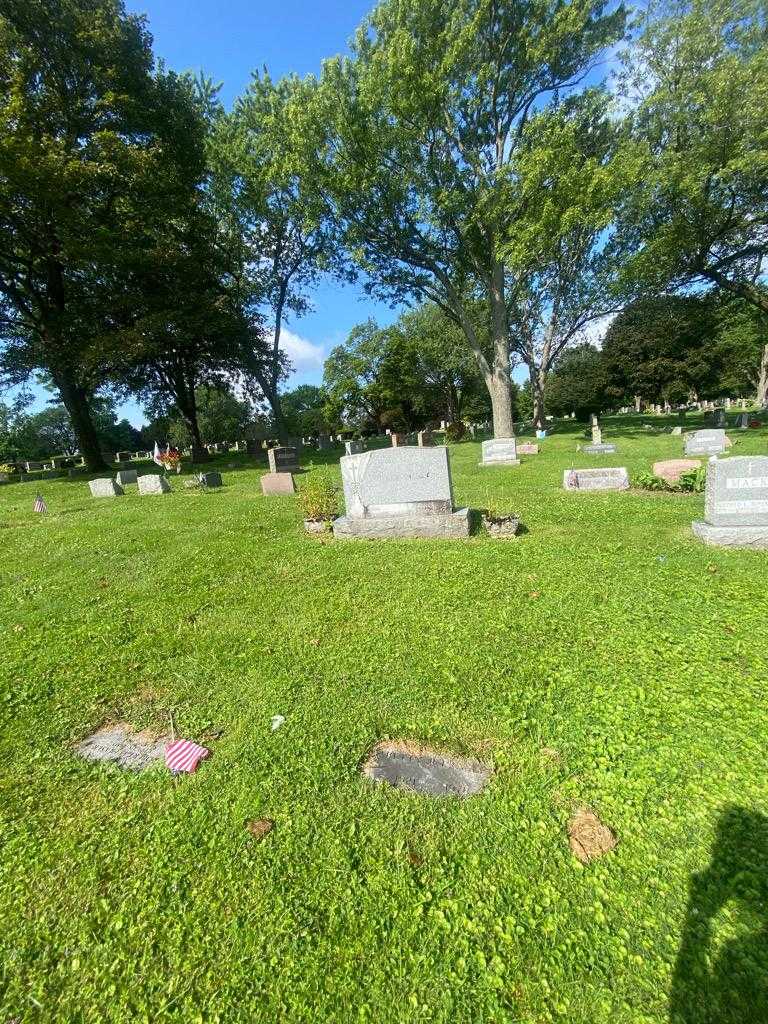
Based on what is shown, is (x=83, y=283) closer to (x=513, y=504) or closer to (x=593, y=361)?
(x=513, y=504)

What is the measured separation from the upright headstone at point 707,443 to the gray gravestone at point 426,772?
43.4 feet

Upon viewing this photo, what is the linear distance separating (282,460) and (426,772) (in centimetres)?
1358

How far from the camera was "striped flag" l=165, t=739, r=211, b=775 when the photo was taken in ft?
8.21

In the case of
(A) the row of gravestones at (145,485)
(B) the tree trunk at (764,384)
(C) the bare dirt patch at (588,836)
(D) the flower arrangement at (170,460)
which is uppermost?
(B) the tree trunk at (764,384)

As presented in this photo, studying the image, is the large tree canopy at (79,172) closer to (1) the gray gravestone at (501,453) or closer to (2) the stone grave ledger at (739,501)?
(1) the gray gravestone at (501,453)

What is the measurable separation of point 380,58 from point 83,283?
15.5 meters

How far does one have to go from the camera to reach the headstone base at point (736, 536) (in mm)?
4969

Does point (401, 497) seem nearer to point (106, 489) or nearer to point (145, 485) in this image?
point (145, 485)

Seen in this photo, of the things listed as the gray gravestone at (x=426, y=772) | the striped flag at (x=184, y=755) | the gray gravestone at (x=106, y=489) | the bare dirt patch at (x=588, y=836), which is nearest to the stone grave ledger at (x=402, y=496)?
the gray gravestone at (x=426, y=772)

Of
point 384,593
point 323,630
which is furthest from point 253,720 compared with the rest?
point 384,593

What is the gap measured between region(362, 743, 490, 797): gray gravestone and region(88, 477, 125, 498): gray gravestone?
44.4 ft

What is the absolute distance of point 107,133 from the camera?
1547 cm

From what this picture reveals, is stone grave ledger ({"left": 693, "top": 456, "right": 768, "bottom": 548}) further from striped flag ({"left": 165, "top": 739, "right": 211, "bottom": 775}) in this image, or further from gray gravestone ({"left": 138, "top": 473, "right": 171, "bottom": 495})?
gray gravestone ({"left": 138, "top": 473, "right": 171, "bottom": 495})

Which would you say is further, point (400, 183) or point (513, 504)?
point (400, 183)
